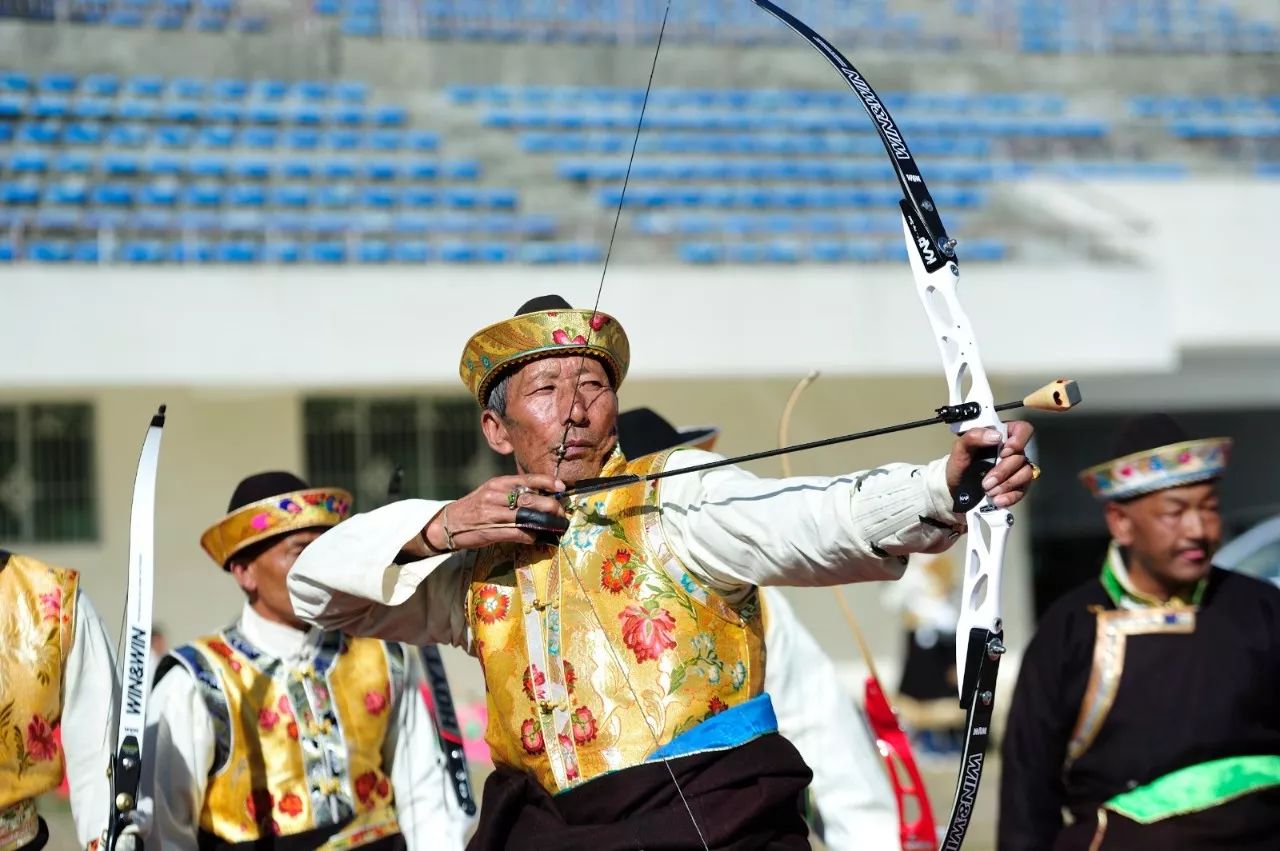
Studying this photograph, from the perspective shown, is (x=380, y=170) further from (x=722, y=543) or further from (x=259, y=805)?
(x=722, y=543)

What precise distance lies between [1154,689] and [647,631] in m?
1.99

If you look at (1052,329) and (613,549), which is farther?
(1052,329)

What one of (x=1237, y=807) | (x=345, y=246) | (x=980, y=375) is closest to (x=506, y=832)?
(x=980, y=375)

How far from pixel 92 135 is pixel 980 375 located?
1258 centimetres

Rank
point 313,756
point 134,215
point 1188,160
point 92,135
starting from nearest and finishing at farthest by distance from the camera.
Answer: point 313,756, point 134,215, point 92,135, point 1188,160

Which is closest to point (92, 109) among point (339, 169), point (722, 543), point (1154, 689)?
point (339, 169)

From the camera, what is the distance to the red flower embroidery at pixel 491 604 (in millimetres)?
3043

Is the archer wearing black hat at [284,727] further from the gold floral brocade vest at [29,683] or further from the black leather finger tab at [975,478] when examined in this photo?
the black leather finger tab at [975,478]

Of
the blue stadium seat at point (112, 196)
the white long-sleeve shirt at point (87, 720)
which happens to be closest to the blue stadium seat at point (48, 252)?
the blue stadium seat at point (112, 196)

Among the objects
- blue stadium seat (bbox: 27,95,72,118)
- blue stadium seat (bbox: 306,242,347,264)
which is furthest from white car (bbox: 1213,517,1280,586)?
blue stadium seat (bbox: 27,95,72,118)

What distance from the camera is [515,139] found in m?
15.5

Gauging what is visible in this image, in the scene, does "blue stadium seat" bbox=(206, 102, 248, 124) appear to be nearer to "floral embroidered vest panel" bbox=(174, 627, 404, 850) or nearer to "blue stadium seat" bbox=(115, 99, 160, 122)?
"blue stadium seat" bbox=(115, 99, 160, 122)

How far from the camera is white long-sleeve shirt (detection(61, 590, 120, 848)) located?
3645 mm

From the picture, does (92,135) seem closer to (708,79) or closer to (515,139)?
(515,139)
